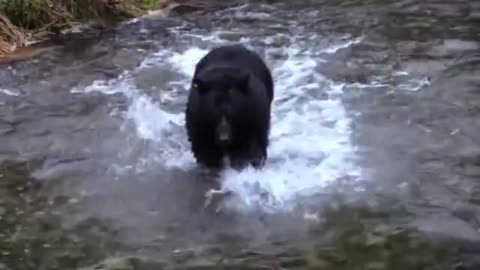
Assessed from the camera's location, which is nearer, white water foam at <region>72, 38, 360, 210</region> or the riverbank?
white water foam at <region>72, 38, 360, 210</region>

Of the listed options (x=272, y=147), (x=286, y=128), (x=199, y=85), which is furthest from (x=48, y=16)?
(x=199, y=85)

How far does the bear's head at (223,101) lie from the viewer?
268 inches

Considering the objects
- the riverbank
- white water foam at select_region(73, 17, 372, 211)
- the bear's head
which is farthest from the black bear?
the riverbank

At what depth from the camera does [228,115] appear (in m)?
6.81

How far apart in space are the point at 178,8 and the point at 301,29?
2.06m

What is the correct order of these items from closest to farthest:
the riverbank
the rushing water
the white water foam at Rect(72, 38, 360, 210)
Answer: the rushing water → the white water foam at Rect(72, 38, 360, 210) → the riverbank

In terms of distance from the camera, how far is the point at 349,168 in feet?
24.2

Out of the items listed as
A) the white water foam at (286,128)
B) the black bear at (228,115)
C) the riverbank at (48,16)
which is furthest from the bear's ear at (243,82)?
the riverbank at (48,16)

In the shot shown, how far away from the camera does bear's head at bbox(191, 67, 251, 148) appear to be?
6.82 meters

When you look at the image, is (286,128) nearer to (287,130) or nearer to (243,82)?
(287,130)

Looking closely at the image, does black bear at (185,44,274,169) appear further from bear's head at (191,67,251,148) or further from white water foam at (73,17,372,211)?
white water foam at (73,17,372,211)

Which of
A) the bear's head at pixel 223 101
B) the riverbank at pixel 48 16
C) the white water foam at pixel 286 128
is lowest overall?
the white water foam at pixel 286 128

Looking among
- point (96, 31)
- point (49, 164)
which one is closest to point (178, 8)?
point (96, 31)

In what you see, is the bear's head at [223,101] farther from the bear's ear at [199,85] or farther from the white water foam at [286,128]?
the white water foam at [286,128]
